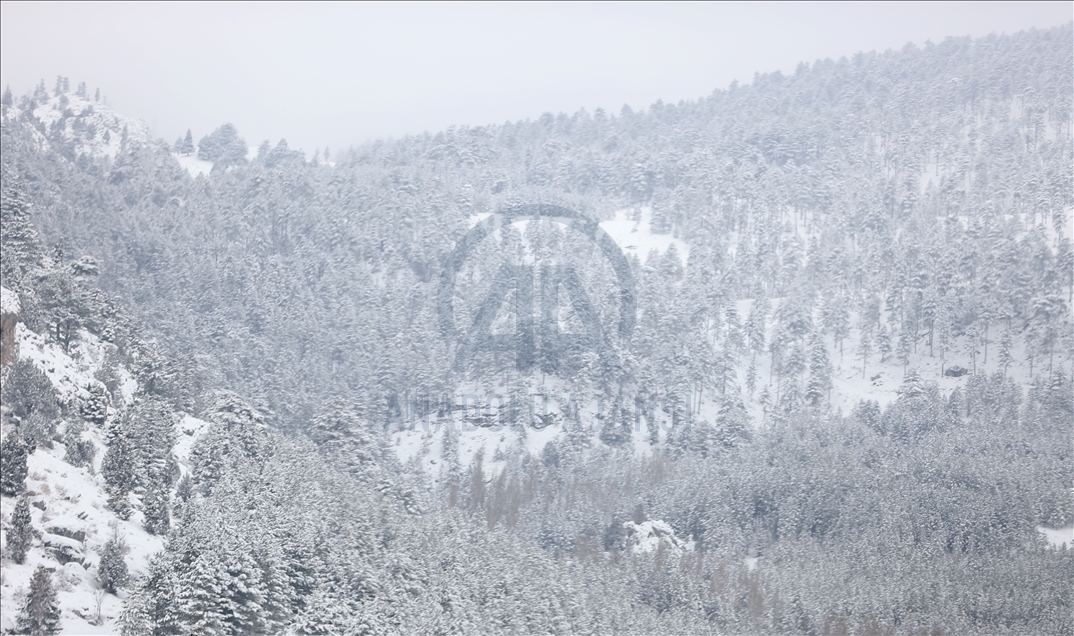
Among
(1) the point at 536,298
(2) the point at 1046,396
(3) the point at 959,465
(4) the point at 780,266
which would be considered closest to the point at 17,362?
(3) the point at 959,465

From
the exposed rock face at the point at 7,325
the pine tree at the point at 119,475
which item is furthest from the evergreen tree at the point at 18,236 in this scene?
the pine tree at the point at 119,475

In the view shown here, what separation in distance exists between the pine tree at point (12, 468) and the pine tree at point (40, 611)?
25.2 ft

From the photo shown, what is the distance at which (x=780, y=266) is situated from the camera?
177 m

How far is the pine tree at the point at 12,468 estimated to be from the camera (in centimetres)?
4609

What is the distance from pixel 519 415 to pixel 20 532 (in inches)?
3654

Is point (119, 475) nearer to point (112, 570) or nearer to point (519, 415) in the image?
point (112, 570)

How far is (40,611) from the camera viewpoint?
39.0 metres

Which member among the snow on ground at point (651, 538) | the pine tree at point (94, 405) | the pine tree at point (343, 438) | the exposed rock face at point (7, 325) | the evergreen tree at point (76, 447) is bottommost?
the snow on ground at point (651, 538)

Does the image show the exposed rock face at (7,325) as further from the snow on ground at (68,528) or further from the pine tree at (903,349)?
the pine tree at (903,349)

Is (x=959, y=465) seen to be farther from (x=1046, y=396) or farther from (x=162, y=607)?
(x=162, y=607)

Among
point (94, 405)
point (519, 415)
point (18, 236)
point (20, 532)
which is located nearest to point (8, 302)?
point (94, 405)

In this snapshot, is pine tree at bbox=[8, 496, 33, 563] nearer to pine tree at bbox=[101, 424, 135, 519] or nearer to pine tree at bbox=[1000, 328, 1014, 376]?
pine tree at bbox=[101, 424, 135, 519]

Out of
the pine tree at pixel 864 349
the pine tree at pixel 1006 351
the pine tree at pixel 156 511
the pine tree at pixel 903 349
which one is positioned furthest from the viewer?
the pine tree at pixel 864 349

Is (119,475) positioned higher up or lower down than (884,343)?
lower down
